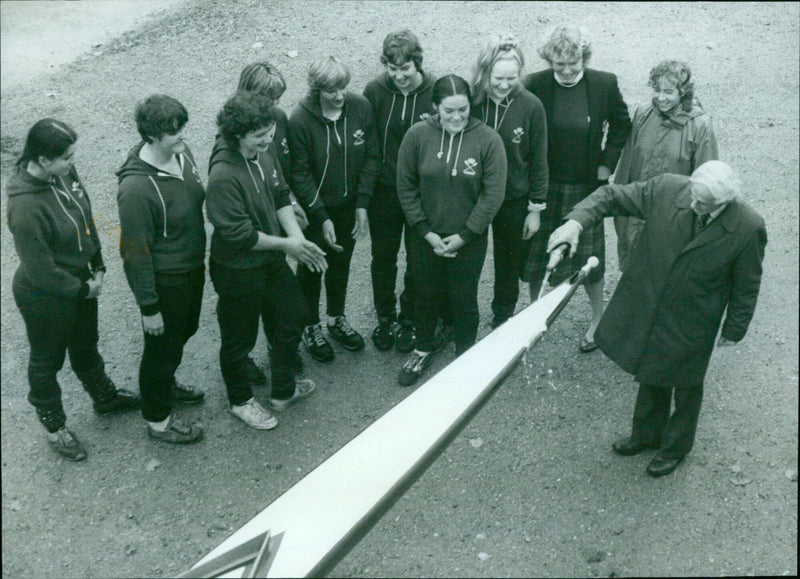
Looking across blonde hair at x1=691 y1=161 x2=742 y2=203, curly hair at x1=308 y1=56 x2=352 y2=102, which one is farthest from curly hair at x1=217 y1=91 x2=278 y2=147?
blonde hair at x1=691 y1=161 x2=742 y2=203

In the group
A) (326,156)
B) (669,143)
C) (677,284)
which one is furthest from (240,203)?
(669,143)

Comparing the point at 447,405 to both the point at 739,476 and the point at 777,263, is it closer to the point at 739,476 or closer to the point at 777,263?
the point at 739,476

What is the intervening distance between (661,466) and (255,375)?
85.7 inches

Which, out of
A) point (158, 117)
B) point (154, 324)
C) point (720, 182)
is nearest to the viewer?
point (720, 182)

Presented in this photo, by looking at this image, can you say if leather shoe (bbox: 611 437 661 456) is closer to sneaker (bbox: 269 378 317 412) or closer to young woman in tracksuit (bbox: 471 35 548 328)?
young woman in tracksuit (bbox: 471 35 548 328)

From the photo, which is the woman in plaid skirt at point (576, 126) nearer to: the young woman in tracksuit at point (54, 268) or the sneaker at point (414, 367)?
the sneaker at point (414, 367)

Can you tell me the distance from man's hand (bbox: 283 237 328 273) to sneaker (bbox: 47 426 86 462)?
143 cm

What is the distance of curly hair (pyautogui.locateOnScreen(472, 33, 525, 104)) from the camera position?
154 inches

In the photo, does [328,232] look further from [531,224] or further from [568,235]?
[568,235]

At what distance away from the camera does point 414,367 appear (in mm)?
4410

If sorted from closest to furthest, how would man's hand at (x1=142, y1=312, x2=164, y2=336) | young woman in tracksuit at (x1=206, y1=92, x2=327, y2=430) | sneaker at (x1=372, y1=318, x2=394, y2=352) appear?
young woman in tracksuit at (x1=206, y1=92, x2=327, y2=430) < man's hand at (x1=142, y1=312, x2=164, y2=336) < sneaker at (x1=372, y1=318, x2=394, y2=352)

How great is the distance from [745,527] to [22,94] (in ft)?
13.2

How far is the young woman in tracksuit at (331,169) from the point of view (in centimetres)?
397

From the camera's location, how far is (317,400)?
4.31 metres
